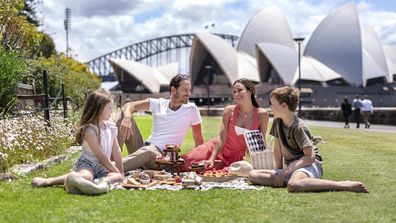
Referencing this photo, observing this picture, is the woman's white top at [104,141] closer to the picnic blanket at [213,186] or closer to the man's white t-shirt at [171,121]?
the picnic blanket at [213,186]

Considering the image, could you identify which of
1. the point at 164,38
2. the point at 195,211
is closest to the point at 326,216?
the point at 195,211

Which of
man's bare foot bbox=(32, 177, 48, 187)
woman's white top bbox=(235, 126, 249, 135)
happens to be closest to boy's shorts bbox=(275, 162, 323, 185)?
woman's white top bbox=(235, 126, 249, 135)

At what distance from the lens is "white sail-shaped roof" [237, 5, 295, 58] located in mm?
71062

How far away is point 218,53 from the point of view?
7062cm

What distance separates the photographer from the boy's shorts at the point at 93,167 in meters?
5.62

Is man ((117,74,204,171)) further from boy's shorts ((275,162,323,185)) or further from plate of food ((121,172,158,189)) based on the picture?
boy's shorts ((275,162,323,185))

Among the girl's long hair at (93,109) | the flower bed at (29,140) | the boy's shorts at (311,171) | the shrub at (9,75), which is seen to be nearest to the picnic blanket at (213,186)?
the boy's shorts at (311,171)

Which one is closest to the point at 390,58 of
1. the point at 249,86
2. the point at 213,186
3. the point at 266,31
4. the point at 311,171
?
the point at 266,31

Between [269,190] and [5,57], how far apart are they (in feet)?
19.0

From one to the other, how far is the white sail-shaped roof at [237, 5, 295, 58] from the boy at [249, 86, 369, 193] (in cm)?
6643

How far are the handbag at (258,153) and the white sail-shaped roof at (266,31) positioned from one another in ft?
216

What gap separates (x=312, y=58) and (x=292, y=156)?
218 feet

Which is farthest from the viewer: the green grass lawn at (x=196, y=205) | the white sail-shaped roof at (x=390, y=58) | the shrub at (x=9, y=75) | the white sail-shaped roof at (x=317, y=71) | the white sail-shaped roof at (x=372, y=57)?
the white sail-shaped roof at (x=390, y=58)

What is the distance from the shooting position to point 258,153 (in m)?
6.27
